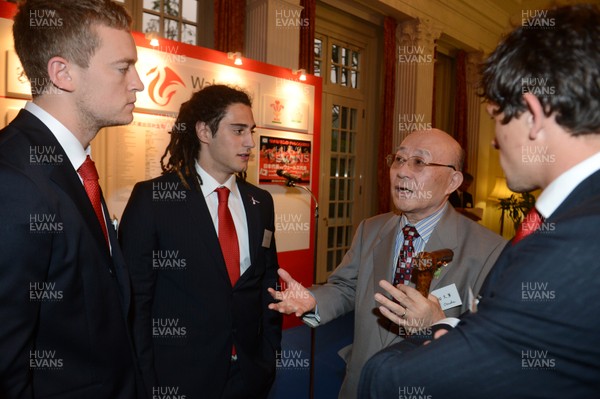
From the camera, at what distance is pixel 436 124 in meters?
9.08

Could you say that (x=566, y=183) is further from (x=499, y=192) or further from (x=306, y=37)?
(x=499, y=192)

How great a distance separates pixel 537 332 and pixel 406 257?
3.70 feet

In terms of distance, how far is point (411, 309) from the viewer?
1.25 m

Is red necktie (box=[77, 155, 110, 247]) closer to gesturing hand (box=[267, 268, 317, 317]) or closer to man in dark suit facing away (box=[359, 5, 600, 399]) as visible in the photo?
gesturing hand (box=[267, 268, 317, 317])

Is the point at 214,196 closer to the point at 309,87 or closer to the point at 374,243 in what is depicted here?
the point at 374,243

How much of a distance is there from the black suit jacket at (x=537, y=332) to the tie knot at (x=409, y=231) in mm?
1081

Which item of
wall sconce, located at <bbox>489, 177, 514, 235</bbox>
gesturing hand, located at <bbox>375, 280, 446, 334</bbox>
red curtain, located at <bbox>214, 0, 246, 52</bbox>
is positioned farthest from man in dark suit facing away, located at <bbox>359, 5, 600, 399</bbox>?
wall sconce, located at <bbox>489, 177, 514, 235</bbox>

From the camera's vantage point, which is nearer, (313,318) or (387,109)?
(313,318)

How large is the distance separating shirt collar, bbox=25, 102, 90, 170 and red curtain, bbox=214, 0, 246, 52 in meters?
4.09

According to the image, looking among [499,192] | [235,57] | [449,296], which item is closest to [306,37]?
[235,57]

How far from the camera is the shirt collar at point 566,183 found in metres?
0.75

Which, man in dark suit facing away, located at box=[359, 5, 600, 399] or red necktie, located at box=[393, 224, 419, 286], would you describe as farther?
red necktie, located at box=[393, 224, 419, 286]

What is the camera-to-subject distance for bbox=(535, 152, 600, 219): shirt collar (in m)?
0.75

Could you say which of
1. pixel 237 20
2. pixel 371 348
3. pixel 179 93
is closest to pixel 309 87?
pixel 237 20
